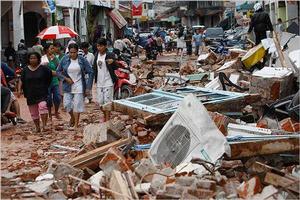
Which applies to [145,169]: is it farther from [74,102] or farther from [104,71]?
[104,71]

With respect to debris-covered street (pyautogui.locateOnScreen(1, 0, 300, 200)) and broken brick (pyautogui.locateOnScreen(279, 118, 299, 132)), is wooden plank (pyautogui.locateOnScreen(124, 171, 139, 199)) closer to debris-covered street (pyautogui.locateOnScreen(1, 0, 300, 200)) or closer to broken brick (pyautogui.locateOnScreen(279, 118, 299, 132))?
debris-covered street (pyautogui.locateOnScreen(1, 0, 300, 200))

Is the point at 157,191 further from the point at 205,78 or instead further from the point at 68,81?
the point at 205,78

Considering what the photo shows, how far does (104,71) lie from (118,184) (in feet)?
16.0

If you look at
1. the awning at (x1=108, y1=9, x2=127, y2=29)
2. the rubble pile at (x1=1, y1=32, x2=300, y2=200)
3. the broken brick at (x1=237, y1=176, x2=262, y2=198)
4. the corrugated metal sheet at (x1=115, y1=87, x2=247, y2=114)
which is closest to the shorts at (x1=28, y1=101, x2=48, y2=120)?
the rubble pile at (x1=1, y1=32, x2=300, y2=200)

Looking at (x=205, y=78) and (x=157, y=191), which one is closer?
(x=157, y=191)

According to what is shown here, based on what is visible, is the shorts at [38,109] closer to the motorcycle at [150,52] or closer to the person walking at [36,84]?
the person walking at [36,84]

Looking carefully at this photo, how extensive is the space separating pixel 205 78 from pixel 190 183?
29.6 feet

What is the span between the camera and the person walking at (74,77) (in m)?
9.77

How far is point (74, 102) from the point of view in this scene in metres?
9.84

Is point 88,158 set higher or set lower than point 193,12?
lower

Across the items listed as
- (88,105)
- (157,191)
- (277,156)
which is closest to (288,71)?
(277,156)

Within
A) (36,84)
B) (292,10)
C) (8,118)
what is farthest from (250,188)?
(292,10)

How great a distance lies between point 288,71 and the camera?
916 cm

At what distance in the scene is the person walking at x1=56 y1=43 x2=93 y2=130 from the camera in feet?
32.1
